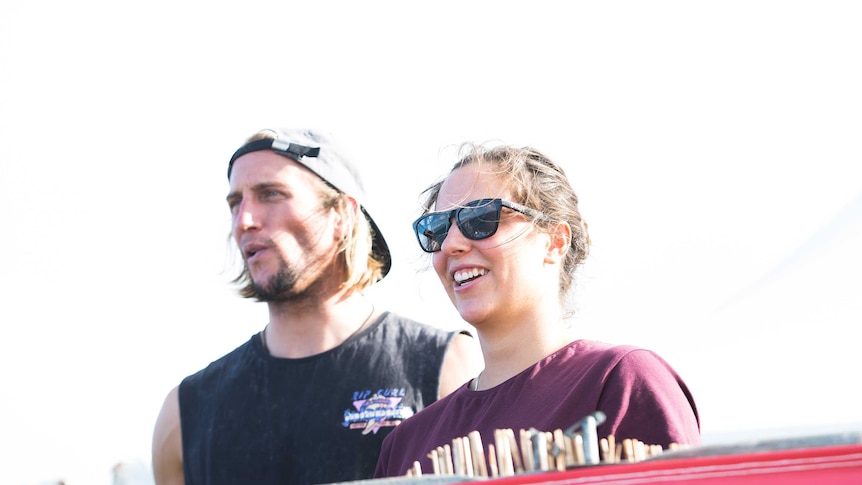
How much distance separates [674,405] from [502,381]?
0.52 metres

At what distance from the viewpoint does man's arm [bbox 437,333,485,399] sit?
11.7ft

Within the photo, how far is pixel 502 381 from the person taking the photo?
2662mm

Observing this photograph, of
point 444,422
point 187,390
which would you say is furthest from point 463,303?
point 187,390

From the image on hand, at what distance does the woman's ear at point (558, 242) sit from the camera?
2840 mm

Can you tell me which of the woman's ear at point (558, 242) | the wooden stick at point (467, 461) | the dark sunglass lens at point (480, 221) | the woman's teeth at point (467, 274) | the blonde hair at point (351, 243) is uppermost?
the blonde hair at point (351, 243)

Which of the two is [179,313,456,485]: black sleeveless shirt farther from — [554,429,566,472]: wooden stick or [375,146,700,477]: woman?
[554,429,566,472]: wooden stick

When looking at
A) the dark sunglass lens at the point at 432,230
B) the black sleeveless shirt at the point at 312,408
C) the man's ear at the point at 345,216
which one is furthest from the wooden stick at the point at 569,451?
the man's ear at the point at 345,216

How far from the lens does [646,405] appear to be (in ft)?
7.35

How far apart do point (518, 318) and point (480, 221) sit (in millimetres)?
278

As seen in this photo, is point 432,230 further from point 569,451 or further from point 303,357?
point 569,451

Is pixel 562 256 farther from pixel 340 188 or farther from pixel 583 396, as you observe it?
pixel 340 188

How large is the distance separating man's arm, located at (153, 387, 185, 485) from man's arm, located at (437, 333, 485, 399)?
1006 mm

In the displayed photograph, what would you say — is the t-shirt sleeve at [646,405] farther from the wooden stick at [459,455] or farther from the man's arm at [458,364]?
the man's arm at [458,364]

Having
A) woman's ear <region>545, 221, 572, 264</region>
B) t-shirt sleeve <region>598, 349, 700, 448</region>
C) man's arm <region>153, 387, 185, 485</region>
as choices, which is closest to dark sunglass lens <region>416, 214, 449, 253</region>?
woman's ear <region>545, 221, 572, 264</region>
